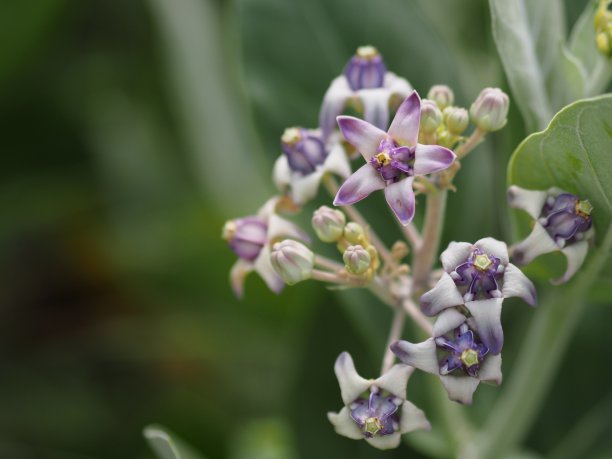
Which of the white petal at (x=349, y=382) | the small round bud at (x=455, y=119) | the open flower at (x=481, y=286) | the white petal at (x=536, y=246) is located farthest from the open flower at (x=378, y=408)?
the small round bud at (x=455, y=119)

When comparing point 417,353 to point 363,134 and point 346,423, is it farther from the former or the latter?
point 363,134

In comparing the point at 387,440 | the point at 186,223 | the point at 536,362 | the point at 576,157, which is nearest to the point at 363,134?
the point at 576,157

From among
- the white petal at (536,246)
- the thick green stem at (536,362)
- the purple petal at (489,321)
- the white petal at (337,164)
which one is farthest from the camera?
the thick green stem at (536,362)

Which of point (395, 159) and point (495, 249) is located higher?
point (395, 159)

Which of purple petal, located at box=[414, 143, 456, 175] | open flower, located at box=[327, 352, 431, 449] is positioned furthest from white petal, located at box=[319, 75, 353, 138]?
open flower, located at box=[327, 352, 431, 449]

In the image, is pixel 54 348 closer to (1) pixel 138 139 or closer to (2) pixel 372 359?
(1) pixel 138 139

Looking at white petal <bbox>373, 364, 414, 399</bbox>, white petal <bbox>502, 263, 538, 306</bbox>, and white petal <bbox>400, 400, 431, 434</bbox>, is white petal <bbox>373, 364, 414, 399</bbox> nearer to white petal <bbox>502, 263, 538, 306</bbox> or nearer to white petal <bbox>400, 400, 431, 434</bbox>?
white petal <bbox>400, 400, 431, 434</bbox>

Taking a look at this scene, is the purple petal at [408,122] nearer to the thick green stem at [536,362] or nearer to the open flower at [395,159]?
the open flower at [395,159]
